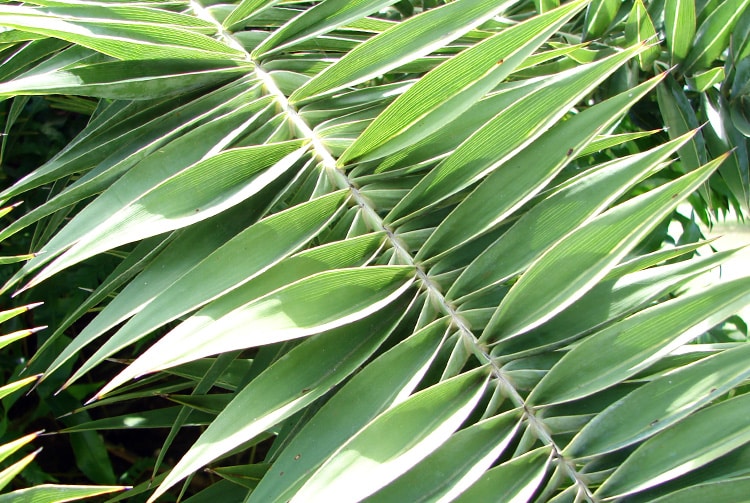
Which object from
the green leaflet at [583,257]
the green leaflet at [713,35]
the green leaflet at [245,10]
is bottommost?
the green leaflet at [583,257]

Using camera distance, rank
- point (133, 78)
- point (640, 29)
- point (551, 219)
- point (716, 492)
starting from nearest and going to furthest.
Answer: point (716, 492)
point (551, 219)
point (133, 78)
point (640, 29)

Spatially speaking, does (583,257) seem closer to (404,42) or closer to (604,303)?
(604,303)

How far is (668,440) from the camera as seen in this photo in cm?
50

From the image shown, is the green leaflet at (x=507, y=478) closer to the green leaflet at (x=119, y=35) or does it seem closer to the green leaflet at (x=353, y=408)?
the green leaflet at (x=353, y=408)

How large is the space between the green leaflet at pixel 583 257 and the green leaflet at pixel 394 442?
2.3 inches

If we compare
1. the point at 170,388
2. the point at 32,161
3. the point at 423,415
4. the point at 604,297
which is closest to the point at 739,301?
the point at 604,297

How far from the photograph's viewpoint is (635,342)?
0.52 m

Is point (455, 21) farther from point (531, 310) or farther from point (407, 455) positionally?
point (407, 455)

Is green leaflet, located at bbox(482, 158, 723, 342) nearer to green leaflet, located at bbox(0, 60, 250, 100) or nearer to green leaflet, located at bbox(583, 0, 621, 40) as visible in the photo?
green leaflet, located at bbox(0, 60, 250, 100)

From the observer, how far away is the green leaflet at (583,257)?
52 centimetres

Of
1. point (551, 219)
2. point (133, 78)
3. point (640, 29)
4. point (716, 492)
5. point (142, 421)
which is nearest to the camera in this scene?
point (716, 492)

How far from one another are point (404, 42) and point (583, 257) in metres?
0.25

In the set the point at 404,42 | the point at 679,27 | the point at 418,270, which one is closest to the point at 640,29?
the point at 679,27

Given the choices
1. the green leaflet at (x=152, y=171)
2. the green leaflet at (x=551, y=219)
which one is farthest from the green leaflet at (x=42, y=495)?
the green leaflet at (x=551, y=219)
